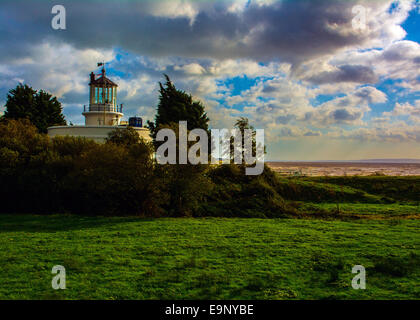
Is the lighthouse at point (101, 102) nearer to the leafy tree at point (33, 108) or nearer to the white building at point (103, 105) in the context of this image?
the white building at point (103, 105)

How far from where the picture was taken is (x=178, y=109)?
110 ft

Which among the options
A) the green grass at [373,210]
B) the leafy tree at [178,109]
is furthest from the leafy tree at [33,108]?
the green grass at [373,210]

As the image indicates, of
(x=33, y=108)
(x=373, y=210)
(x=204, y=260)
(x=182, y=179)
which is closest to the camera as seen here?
(x=204, y=260)

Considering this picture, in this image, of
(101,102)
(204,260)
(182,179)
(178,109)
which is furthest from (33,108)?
(204,260)

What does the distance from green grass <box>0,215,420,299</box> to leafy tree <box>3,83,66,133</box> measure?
2385cm

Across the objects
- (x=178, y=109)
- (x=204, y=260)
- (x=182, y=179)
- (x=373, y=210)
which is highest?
(x=178, y=109)

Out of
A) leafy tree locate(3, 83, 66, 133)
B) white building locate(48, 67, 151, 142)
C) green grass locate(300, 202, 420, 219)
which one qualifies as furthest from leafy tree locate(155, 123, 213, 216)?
leafy tree locate(3, 83, 66, 133)

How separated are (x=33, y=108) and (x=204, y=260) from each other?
35.7 meters

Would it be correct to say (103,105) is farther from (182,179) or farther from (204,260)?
(204,260)

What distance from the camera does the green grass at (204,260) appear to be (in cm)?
891

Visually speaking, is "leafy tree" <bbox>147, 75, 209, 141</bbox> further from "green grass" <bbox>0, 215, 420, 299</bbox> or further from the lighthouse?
"green grass" <bbox>0, 215, 420, 299</bbox>

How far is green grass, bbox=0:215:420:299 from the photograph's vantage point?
891cm

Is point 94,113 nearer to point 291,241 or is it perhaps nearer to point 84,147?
point 84,147
